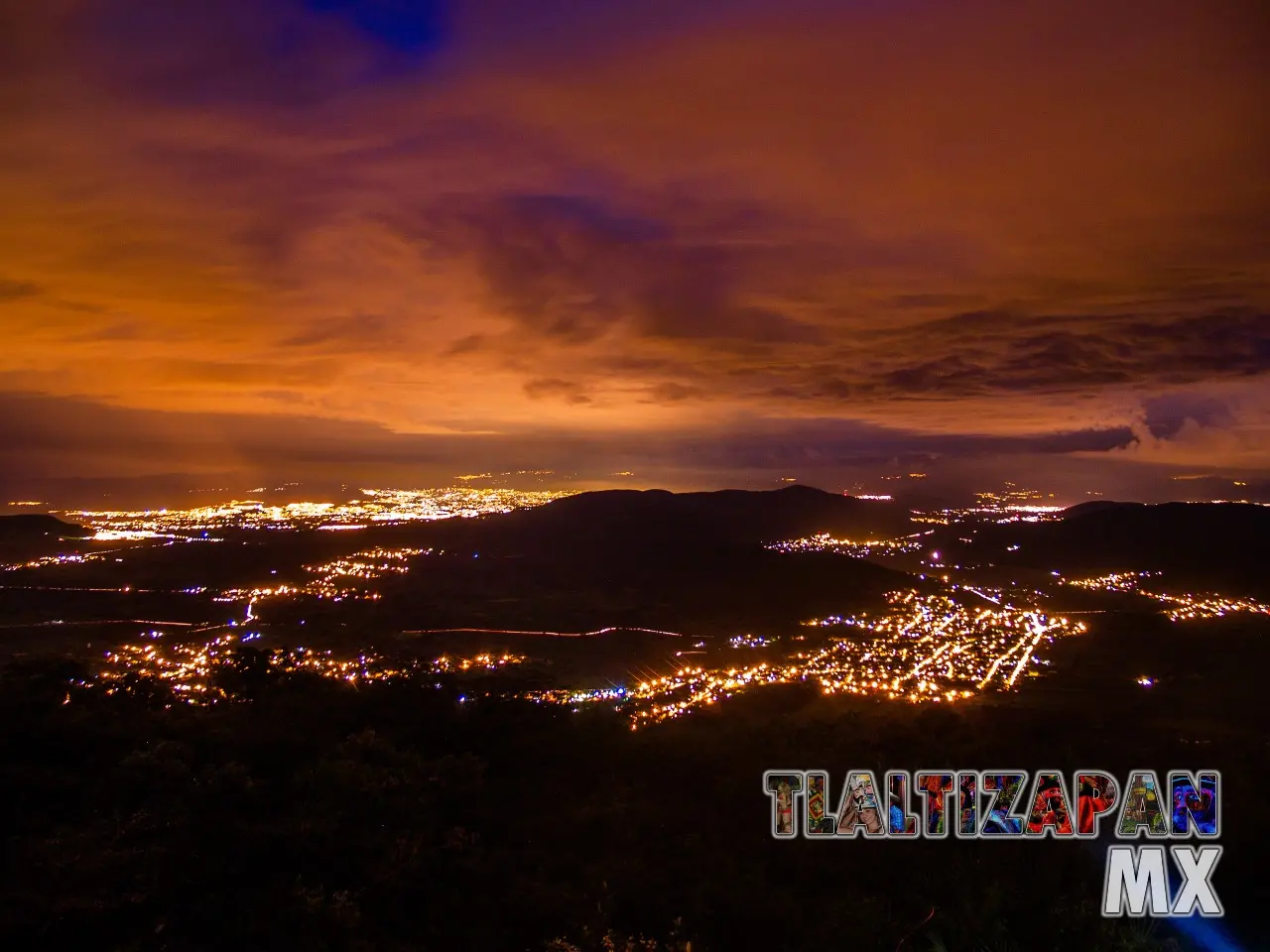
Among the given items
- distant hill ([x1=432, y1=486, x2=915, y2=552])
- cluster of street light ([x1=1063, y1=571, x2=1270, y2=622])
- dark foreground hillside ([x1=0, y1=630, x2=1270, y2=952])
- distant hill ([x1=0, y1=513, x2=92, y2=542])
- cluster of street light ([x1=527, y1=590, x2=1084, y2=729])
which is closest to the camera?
dark foreground hillside ([x1=0, y1=630, x2=1270, y2=952])

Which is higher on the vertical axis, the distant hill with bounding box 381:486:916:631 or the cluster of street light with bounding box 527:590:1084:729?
the distant hill with bounding box 381:486:916:631

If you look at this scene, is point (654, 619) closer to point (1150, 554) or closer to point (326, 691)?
point (326, 691)

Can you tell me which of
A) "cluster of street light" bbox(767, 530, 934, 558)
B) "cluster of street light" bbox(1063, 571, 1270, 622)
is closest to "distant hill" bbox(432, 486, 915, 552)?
"cluster of street light" bbox(767, 530, 934, 558)

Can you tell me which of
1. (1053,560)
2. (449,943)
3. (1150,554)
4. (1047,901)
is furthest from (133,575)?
(1150,554)

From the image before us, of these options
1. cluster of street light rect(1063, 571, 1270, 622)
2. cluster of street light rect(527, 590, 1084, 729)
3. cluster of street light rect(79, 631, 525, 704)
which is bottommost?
cluster of street light rect(527, 590, 1084, 729)

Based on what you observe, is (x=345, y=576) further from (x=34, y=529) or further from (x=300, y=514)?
(x=300, y=514)

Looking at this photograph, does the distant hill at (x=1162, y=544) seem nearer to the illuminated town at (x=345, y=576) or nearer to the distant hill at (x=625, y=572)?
the distant hill at (x=625, y=572)

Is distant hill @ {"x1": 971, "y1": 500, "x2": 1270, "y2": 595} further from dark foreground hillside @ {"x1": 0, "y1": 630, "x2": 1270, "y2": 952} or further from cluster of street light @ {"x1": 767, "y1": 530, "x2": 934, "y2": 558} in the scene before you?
dark foreground hillside @ {"x1": 0, "y1": 630, "x2": 1270, "y2": 952}
